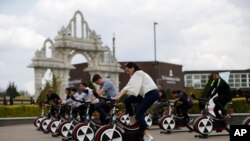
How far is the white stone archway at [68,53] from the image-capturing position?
41219 mm

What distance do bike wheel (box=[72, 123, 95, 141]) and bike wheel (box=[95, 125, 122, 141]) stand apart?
1.53m

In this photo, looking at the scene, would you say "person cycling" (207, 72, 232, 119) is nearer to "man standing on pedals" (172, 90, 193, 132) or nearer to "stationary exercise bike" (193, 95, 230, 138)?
"stationary exercise bike" (193, 95, 230, 138)

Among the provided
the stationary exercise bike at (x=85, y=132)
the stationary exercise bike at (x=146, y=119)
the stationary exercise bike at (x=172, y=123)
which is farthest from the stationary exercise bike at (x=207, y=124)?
the stationary exercise bike at (x=146, y=119)

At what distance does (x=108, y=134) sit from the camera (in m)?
9.38

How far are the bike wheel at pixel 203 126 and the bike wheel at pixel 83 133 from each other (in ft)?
11.9

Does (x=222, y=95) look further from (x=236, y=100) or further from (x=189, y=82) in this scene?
(x=189, y=82)

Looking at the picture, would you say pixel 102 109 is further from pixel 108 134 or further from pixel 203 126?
pixel 203 126

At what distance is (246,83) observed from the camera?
88.1 meters

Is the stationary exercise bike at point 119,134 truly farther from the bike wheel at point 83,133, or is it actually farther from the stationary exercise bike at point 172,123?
the stationary exercise bike at point 172,123

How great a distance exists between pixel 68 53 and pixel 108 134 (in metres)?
35.1

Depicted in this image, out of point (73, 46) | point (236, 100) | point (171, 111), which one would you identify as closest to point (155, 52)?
point (73, 46)

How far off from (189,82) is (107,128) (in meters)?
85.9

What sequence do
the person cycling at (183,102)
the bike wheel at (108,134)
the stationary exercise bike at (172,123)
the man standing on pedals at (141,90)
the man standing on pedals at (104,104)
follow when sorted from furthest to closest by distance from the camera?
the stationary exercise bike at (172,123), the person cycling at (183,102), the man standing on pedals at (104,104), the bike wheel at (108,134), the man standing on pedals at (141,90)

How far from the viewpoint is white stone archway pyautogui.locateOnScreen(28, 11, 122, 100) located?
4122 centimetres
